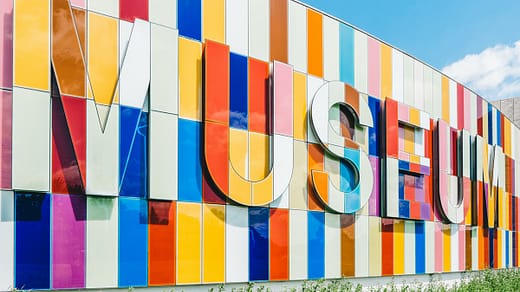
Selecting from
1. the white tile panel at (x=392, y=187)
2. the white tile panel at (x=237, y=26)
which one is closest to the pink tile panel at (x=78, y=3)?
the white tile panel at (x=237, y=26)

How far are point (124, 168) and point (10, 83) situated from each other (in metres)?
2.27

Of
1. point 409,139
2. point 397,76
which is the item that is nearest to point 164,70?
point 397,76

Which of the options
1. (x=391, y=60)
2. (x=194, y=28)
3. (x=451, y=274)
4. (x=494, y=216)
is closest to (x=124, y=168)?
(x=194, y=28)

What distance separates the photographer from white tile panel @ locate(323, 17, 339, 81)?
47.7 ft

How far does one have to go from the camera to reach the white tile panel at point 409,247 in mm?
16938

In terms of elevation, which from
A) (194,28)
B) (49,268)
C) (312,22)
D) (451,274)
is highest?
(312,22)

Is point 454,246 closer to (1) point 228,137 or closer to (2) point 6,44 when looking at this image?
(1) point 228,137

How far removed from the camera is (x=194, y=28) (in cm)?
1150

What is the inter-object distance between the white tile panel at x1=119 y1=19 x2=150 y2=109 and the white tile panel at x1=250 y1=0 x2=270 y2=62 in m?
2.79

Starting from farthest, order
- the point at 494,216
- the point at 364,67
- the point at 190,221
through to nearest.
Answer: the point at 494,216 < the point at 364,67 < the point at 190,221

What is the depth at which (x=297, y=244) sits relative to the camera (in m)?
13.2

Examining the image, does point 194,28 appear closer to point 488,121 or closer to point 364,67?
point 364,67

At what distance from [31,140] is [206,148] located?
342 centimetres

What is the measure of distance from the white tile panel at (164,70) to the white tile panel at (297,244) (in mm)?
4003
